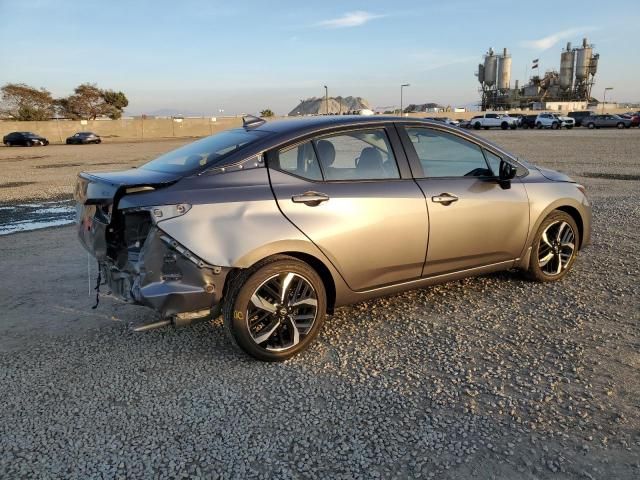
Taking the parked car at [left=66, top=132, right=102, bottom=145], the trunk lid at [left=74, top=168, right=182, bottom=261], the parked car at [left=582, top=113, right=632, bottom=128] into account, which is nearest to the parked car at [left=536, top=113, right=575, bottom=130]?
the parked car at [left=582, top=113, right=632, bottom=128]

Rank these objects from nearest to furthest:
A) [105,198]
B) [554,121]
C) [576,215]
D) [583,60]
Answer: [105,198]
[576,215]
[554,121]
[583,60]

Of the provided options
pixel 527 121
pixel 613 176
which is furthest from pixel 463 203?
pixel 527 121

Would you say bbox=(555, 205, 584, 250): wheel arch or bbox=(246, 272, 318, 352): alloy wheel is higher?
bbox=(555, 205, 584, 250): wheel arch

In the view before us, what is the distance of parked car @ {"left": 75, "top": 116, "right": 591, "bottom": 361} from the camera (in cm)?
325

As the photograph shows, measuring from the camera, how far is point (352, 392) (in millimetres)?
3178

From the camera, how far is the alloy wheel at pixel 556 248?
498cm

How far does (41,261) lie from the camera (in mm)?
6121

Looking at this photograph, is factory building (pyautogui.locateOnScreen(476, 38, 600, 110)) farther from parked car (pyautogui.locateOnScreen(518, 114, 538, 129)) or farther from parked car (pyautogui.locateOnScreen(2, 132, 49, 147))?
A: parked car (pyautogui.locateOnScreen(2, 132, 49, 147))

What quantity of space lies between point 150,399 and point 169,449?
0.57 m

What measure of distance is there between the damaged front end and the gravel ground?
545mm

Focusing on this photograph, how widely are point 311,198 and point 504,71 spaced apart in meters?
109

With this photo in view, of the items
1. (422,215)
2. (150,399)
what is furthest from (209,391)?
(422,215)

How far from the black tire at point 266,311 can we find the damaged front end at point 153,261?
0.13m

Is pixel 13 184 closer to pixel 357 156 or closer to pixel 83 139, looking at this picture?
pixel 357 156
